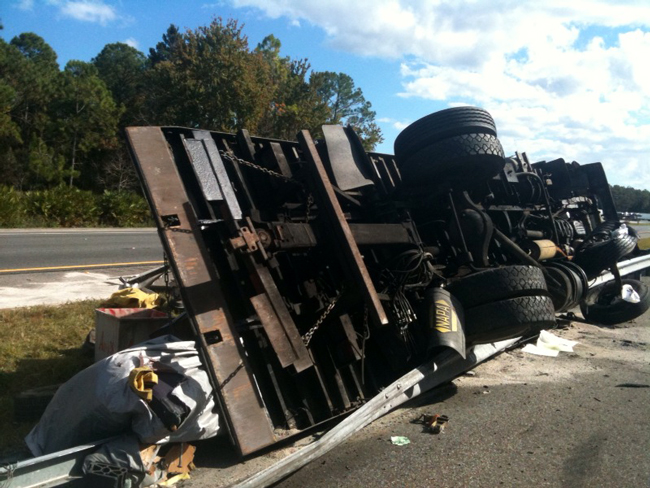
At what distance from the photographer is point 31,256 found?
35.0ft

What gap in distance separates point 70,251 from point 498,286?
10.3 metres

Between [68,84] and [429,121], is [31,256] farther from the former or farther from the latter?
[68,84]

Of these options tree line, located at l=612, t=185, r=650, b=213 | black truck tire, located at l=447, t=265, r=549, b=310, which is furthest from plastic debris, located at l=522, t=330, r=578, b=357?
tree line, located at l=612, t=185, r=650, b=213

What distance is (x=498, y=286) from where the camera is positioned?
4363 mm

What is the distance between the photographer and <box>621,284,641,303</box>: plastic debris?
725 cm

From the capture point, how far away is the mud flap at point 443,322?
3963mm

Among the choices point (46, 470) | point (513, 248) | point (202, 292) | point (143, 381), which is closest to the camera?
point (46, 470)

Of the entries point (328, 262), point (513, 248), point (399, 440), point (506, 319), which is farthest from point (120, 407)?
point (513, 248)

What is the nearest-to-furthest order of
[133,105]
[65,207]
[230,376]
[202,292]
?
1. [230,376]
2. [202,292]
3. [65,207]
4. [133,105]

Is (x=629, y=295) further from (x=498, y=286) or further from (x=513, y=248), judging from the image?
(x=498, y=286)

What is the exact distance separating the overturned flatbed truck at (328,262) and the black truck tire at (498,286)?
0.4 inches

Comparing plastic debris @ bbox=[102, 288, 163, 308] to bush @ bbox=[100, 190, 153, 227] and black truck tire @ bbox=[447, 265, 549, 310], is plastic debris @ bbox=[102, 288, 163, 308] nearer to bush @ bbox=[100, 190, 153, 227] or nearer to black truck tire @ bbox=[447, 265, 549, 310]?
black truck tire @ bbox=[447, 265, 549, 310]

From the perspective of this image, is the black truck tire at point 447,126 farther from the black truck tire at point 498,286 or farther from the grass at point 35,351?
the grass at point 35,351

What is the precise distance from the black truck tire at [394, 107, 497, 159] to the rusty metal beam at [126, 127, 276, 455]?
2.49m
